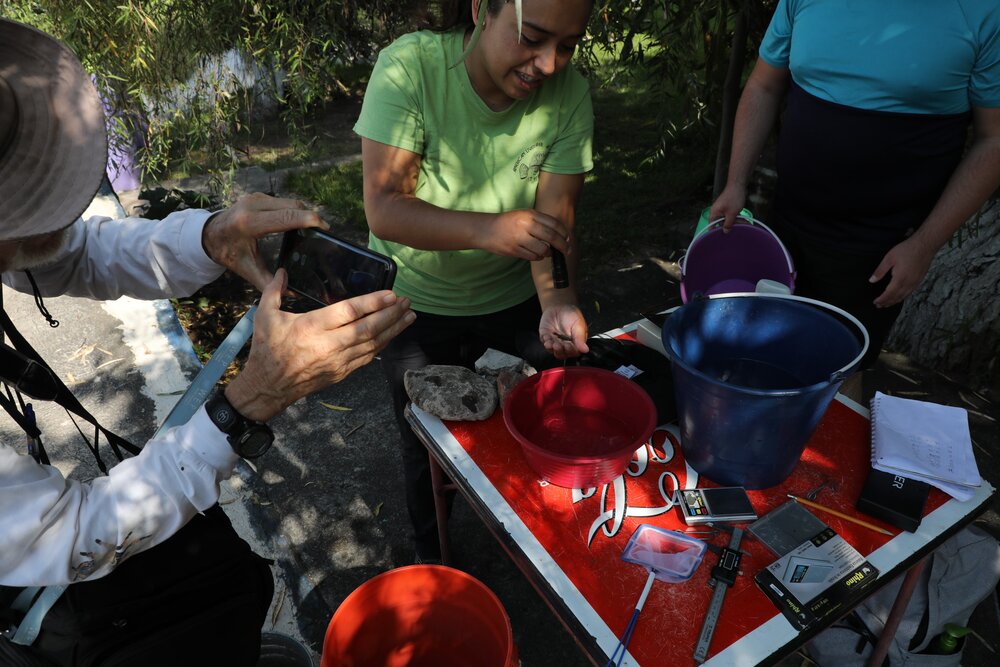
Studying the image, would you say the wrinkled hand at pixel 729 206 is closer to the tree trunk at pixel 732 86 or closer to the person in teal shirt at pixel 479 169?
the person in teal shirt at pixel 479 169

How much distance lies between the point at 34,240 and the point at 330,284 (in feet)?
1.86

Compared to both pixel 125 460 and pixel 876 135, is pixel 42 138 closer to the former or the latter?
pixel 125 460

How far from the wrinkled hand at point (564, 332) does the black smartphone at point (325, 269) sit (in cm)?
56

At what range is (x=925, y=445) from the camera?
1687mm

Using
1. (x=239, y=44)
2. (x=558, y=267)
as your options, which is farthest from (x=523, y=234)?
(x=239, y=44)

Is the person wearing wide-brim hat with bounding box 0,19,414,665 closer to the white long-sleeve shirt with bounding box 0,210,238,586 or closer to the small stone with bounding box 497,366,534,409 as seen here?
the white long-sleeve shirt with bounding box 0,210,238,586

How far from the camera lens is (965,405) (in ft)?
11.3

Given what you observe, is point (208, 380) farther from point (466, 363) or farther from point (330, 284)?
point (466, 363)

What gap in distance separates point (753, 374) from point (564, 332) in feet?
1.67

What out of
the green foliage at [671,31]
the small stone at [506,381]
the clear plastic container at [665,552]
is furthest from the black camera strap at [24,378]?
the green foliage at [671,31]

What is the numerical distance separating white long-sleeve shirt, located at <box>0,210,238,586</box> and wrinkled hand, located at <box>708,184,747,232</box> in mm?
1653

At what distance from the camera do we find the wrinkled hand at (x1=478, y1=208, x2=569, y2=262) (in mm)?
1672

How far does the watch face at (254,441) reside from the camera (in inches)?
53.1

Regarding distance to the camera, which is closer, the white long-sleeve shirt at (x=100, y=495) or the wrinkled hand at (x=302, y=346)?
the white long-sleeve shirt at (x=100, y=495)
